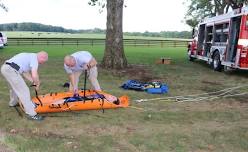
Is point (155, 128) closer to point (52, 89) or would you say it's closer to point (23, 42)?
point (52, 89)

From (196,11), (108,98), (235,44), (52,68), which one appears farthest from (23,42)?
(108,98)

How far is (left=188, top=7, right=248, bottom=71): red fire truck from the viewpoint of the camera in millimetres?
16438

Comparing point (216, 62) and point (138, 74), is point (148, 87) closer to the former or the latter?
point (138, 74)

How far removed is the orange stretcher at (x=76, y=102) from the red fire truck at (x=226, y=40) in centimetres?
800

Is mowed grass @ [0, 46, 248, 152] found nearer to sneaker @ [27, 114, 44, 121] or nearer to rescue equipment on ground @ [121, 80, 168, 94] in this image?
sneaker @ [27, 114, 44, 121]

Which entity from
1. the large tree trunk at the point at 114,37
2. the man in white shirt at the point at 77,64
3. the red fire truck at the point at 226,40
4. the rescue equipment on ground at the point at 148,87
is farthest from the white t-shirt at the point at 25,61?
the red fire truck at the point at 226,40

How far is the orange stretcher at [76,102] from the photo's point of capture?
9.03 metres

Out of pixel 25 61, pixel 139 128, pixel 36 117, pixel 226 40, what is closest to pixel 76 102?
pixel 36 117

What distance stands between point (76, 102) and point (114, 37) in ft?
29.4

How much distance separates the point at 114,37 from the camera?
1794 centimetres

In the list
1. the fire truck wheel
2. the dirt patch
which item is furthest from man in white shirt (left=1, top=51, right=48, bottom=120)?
the fire truck wheel

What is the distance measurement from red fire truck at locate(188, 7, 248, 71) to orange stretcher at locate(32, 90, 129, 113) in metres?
8.00

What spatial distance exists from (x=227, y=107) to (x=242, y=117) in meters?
1.09

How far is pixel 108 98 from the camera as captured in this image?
994 cm
